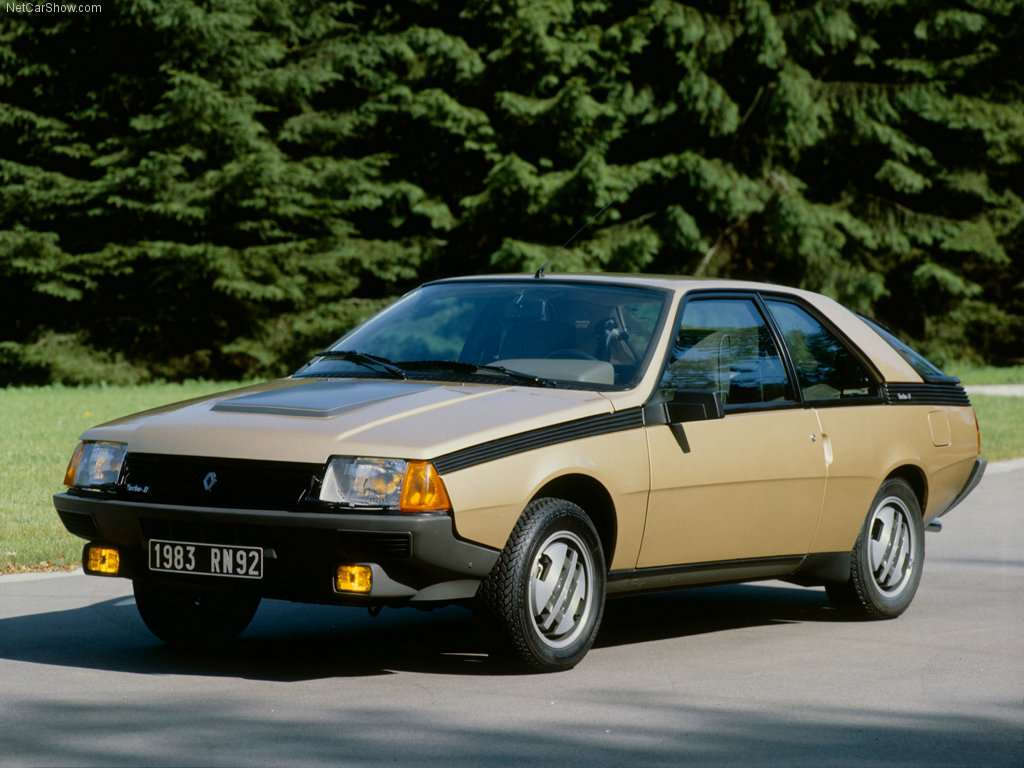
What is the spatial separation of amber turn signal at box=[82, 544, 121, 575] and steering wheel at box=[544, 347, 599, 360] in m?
1.93

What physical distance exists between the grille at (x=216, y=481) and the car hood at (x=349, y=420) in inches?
1.4

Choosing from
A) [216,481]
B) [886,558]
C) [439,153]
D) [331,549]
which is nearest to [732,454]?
[886,558]

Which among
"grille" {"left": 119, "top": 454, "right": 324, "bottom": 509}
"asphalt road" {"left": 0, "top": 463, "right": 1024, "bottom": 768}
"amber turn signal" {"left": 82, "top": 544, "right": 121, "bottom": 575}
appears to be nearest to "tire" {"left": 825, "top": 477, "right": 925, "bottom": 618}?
"asphalt road" {"left": 0, "top": 463, "right": 1024, "bottom": 768}

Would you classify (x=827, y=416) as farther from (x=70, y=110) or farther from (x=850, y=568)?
(x=70, y=110)

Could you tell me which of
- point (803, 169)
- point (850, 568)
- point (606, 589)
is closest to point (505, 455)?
point (606, 589)

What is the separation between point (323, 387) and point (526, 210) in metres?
27.6

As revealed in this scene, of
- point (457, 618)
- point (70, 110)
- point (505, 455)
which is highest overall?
point (70, 110)

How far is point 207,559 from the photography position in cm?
569

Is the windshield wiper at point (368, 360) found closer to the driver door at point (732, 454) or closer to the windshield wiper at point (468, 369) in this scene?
the windshield wiper at point (468, 369)

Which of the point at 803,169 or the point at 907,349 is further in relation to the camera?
the point at 803,169

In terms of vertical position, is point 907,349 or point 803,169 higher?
point 803,169

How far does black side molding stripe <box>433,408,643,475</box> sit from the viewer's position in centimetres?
556

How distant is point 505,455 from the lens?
5715 mm

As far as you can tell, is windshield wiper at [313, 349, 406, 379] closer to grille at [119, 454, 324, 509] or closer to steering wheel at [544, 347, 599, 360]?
steering wheel at [544, 347, 599, 360]
